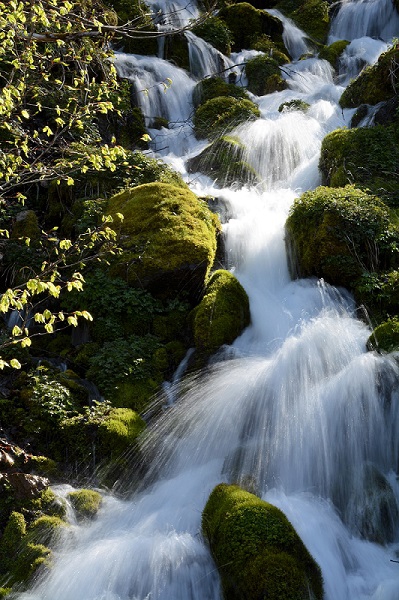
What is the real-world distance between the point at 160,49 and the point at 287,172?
9.42 m

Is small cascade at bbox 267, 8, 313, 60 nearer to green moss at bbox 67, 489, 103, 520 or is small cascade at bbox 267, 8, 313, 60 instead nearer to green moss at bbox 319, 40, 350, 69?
green moss at bbox 319, 40, 350, 69

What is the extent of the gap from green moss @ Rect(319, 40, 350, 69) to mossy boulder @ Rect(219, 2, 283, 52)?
7.78 ft

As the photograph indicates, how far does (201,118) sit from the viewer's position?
1675 cm

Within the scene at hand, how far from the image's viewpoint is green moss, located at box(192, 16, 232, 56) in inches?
849

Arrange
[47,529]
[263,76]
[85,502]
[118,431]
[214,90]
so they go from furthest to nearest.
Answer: [263,76] → [214,90] → [118,431] → [85,502] → [47,529]

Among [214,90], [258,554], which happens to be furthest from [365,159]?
[258,554]

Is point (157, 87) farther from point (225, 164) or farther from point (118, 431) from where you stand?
point (118, 431)

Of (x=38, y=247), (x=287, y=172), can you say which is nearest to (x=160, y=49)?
(x=287, y=172)

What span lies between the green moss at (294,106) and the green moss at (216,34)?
20.0 feet

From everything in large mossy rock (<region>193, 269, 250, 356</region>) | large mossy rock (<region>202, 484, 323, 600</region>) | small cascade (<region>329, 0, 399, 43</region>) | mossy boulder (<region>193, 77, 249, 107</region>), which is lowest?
large mossy rock (<region>202, 484, 323, 600</region>)

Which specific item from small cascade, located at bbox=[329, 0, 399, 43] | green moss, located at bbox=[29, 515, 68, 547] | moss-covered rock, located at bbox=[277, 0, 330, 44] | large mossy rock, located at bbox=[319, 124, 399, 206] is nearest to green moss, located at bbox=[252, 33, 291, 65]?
moss-covered rock, located at bbox=[277, 0, 330, 44]

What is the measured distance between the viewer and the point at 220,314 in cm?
873

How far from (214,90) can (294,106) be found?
9.33 feet

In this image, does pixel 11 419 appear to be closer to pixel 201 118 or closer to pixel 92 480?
pixel 92 480
